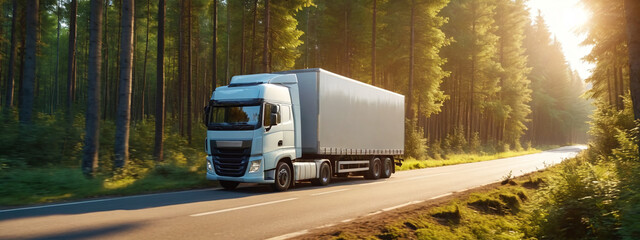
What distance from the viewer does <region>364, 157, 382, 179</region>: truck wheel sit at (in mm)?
18109

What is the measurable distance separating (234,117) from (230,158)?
118cm

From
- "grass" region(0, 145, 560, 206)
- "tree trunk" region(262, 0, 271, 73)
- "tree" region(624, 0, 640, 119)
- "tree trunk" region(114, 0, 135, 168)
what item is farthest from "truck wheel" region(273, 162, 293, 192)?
"tree" region(624, 0, 640, 119)

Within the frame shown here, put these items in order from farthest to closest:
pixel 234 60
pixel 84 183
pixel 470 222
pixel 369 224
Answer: pixel 234 60 → pixel 84 183 → pixel 470 222 → pixel 369 224

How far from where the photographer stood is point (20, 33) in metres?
29.0

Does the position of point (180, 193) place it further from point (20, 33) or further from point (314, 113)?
point (20, 33)

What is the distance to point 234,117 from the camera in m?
12.6

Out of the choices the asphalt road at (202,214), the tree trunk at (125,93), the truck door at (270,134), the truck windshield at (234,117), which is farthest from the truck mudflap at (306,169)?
the tree trunk at (125,93)

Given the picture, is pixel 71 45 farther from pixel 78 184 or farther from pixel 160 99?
pixel 78 184

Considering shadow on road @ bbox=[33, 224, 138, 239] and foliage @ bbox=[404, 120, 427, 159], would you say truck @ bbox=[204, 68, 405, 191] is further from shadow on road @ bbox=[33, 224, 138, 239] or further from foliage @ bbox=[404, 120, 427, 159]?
foliage @ bbox=[404, 120, 427, 159]

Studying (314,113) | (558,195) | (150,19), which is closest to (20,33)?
(150,19)

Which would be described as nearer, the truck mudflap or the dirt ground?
the dirt ground

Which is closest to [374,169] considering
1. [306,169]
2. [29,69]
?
[306,169]

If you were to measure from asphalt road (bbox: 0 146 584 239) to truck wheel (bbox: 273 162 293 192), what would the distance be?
1.13 ft

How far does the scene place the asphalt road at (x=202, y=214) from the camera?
666 cm
